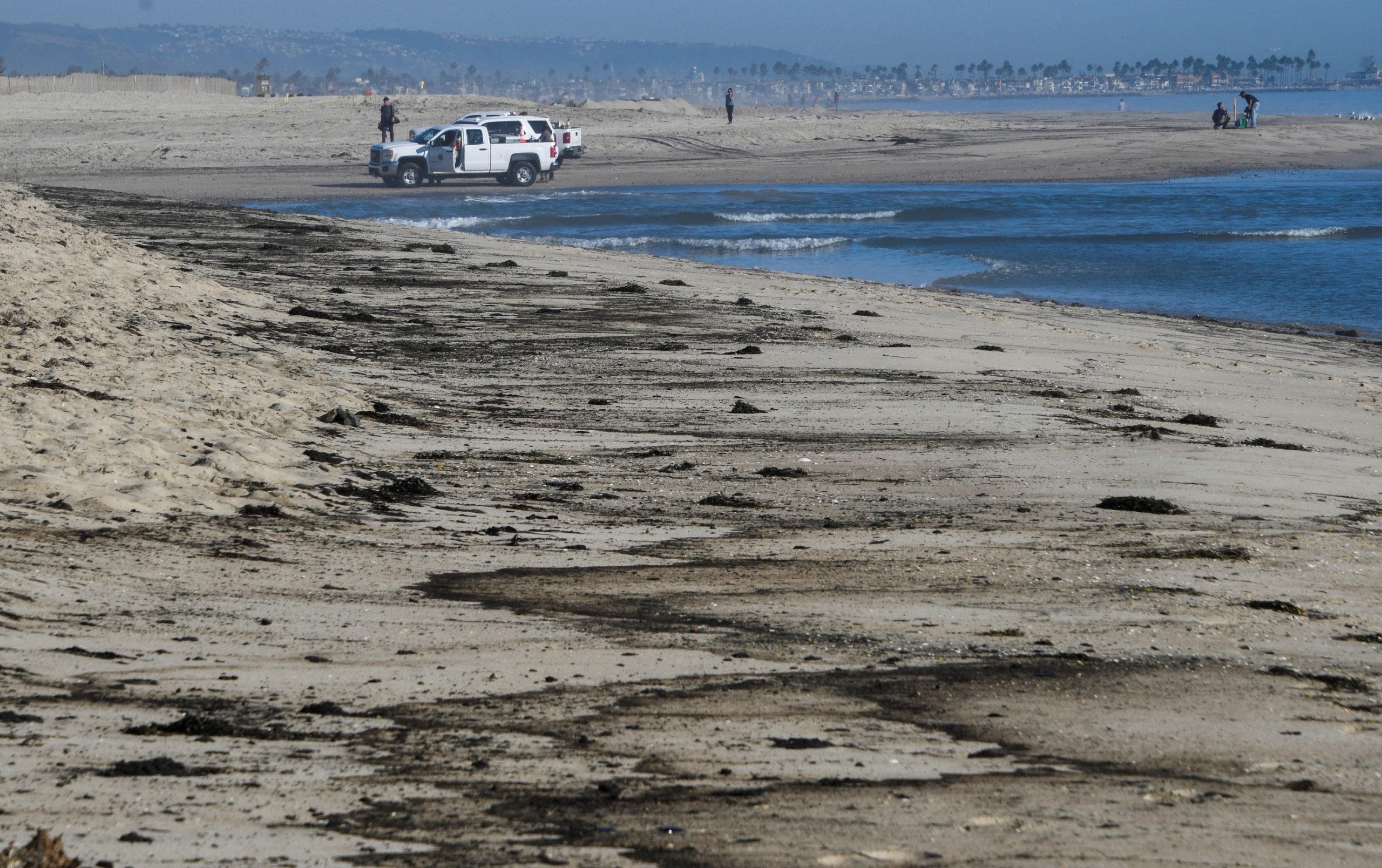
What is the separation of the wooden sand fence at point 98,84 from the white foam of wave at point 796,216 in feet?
149

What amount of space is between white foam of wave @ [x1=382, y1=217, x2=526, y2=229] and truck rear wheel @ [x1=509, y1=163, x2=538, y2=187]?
8.02 metres

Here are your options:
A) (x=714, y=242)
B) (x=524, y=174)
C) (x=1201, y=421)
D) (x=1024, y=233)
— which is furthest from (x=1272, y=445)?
(x=524, y=174)

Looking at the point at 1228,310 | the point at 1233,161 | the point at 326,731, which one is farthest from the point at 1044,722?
the point at 1233,161

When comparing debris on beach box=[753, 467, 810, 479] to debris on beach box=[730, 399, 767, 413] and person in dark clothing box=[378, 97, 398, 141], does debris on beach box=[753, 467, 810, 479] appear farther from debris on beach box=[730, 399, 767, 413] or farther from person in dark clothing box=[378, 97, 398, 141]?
person in dark clothing box=[378, 97, 398, 141]

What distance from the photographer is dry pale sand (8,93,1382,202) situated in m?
39.3

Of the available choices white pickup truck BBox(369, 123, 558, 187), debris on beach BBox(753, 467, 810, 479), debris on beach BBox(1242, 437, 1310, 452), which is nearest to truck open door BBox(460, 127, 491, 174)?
white pickup truck BBox(369, 123, 558, 187)

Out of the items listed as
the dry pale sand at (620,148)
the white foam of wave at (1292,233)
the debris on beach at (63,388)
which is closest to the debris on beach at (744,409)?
the debris on beach at (63,388)

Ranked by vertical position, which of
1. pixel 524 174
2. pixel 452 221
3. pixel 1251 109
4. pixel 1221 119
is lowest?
pixel 452 221

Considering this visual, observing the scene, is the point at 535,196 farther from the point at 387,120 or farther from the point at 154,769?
the point at 154,769

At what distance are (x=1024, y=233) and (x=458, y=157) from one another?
15893mm

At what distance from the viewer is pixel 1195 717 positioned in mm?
3760

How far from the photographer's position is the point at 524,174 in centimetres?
3641

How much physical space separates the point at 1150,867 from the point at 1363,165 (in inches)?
1964

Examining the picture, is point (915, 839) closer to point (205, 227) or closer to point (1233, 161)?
point (205, 227)
